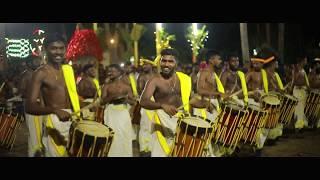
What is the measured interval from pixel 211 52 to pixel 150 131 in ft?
5.14

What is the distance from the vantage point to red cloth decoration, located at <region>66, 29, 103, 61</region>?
7.88 meters

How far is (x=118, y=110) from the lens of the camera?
27.1ft

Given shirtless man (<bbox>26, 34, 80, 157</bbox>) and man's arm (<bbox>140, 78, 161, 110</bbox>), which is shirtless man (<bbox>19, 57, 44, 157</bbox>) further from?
man's arm (<bbox>140, 78, 161, 110</bbox>)

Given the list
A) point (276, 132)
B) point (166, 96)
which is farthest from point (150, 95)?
point (276, 132)

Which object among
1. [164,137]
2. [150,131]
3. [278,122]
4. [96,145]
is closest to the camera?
[96,145]

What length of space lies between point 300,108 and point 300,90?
1.14 feet

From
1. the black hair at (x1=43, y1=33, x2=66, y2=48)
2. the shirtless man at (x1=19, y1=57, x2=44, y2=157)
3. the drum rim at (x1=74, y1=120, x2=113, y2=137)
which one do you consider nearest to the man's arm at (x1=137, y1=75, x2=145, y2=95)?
the drum rim at (x1=74, y1=120, x2=113, y2=137)

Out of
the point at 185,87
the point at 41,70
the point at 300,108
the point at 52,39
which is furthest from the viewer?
the point at 300,108

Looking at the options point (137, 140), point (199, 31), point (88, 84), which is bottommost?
point (137, 140)

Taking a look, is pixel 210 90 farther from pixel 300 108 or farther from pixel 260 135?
pixel 300 108

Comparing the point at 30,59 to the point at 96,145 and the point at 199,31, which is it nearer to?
the point at 96,145

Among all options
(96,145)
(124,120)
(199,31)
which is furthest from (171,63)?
(96,145)

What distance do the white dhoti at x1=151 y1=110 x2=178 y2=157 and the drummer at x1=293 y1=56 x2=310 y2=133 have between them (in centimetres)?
223
